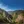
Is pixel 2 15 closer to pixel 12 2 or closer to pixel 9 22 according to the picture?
pixel 9 22

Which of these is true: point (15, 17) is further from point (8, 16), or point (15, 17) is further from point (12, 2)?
point (12, 2)

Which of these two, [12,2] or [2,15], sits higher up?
[12,2]

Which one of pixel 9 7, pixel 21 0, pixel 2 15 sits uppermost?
pixel 21 0

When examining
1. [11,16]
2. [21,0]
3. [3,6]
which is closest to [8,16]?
[11,16]

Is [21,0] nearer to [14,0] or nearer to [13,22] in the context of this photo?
[14,0]

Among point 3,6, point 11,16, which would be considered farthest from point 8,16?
point 3,6

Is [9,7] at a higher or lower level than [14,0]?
lower

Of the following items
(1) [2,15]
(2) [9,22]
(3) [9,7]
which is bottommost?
(2) [9,22]
